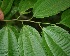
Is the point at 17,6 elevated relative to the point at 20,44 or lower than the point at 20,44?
elevated

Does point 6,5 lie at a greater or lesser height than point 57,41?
greater

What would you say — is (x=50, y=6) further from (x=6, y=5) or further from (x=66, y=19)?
(x=6, y=5)

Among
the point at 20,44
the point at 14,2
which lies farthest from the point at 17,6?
the point at 20,44

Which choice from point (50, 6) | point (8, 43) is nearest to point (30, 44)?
point (8, 43)

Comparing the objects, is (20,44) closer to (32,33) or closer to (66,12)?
(32,33)

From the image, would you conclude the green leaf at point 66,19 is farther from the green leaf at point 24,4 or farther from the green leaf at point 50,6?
the green leaf at point 24,4

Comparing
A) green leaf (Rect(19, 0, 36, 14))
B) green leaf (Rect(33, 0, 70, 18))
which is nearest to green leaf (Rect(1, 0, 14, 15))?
green leaf (Rect(19, 0, 36, 14))

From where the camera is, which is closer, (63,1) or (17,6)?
(63,1)

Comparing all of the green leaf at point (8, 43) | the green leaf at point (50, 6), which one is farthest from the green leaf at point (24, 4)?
the green leaf at point (8, 43)
